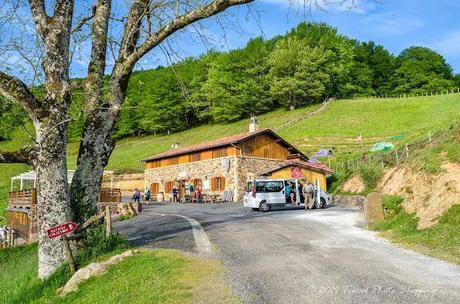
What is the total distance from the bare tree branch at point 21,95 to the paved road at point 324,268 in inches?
173

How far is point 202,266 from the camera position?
8.41 m

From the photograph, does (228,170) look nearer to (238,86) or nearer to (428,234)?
(428,234)

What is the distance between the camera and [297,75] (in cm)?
7431

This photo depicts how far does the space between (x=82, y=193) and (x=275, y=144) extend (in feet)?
105

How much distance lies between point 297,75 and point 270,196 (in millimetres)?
53528

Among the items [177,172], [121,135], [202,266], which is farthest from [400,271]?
[121,135]

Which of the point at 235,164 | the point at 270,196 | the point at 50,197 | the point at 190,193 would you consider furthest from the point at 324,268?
the point at 190,193

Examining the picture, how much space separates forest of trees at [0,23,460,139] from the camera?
76000 millimetres

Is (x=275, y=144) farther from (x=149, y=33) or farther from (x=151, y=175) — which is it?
(x=149, y=33)

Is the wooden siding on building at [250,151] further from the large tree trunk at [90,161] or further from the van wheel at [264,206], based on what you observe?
the large tree trunk at [90,161]

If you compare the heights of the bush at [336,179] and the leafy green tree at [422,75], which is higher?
the leafy green tree at [422,75]

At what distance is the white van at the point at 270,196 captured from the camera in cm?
2366

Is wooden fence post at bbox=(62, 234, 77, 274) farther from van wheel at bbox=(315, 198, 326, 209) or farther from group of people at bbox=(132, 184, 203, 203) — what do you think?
group of people at bbox=(132, 184, 203, 203)

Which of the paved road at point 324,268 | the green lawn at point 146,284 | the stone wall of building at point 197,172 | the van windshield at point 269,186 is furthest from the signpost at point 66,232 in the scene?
the stone wall of building at point 197,172
